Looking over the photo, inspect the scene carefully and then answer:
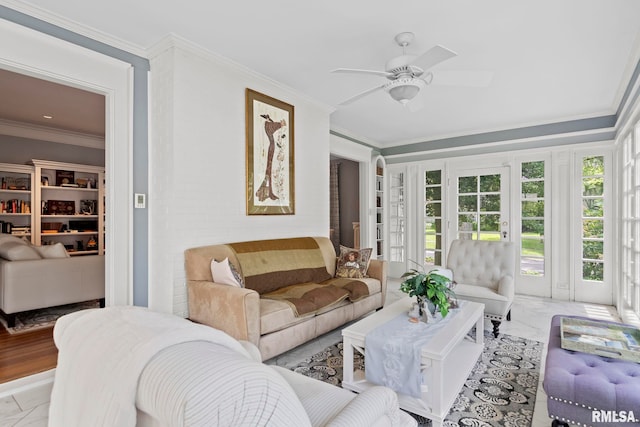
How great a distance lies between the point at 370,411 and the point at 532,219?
494 centimetres

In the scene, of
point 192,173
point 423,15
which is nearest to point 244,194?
point 192,173

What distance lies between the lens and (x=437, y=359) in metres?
1.84

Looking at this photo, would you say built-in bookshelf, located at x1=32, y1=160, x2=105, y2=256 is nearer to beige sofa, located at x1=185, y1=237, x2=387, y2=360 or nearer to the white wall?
the white wall

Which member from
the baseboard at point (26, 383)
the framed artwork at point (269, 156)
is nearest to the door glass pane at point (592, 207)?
the framed artwork at point (269, 156)

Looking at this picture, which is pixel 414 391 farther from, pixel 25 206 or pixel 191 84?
pixel 25 206

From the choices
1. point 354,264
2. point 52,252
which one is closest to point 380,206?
point 354,264

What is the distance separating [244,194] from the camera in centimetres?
335

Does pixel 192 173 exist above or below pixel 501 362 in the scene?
above

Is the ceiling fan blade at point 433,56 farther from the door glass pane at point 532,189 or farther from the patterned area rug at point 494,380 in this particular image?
the door glass pane at point 532,189

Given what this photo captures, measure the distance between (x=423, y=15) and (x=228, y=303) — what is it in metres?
2.44

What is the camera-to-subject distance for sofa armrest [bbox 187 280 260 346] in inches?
92.5

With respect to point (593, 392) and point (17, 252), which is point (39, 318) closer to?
point (17, 252)

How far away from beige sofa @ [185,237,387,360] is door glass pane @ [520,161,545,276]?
8.54 feet

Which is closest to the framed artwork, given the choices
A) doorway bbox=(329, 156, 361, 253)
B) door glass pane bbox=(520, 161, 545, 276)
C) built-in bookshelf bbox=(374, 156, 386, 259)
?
built-in bookshelf bbox=(374, 156, 386, 259)
